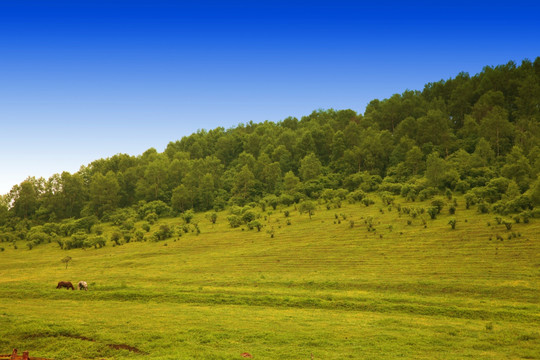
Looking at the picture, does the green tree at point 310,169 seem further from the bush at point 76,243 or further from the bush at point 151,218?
the bush at point 76,243

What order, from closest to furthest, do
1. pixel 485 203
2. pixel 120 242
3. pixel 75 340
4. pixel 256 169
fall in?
pixel 75 340 → pixel 485 203 → pixel 120 242 → pixel 256 169

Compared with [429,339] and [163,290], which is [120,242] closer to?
[163,290]

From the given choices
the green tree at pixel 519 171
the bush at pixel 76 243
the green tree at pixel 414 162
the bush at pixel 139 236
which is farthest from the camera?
the green tree at pixel 414 162

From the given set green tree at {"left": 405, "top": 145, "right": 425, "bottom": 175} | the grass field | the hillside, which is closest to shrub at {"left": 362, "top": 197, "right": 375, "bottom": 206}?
the hillside

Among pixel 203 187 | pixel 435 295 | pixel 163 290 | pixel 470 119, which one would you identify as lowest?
pixel 435 295

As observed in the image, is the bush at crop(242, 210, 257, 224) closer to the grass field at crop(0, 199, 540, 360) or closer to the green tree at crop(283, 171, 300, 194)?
the grass field at crop(0, 199, 540, 360)

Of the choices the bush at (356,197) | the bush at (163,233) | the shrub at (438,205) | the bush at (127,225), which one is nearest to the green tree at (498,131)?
the bush at (356,197)

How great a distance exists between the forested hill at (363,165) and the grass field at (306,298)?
28.5 metres

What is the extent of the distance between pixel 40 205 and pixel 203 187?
2543 inches

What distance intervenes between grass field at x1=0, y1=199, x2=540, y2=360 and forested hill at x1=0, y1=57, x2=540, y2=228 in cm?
2848

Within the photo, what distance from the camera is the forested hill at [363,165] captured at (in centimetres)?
8606

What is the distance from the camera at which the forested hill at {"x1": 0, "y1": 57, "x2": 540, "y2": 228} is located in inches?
3388

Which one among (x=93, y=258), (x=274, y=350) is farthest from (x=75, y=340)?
(x=93, y=258)

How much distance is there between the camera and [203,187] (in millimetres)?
122625
